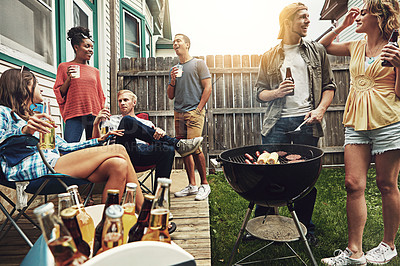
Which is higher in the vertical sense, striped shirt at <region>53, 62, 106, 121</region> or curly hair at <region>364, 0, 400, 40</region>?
curly hair at <region>364, 0, 400, 40</region>

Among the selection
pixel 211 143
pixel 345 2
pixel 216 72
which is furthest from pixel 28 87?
pixel 211 143

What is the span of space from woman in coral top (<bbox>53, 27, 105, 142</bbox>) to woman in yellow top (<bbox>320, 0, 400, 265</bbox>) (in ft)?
4.90

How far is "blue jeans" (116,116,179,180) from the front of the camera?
1557mm

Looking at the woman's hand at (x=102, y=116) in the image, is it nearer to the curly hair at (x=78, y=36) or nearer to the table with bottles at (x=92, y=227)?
the curly hair at (x=78, y=36)

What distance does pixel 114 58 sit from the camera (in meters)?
2.22

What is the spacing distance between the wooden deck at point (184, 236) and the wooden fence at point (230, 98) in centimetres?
138

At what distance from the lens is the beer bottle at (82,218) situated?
1.96 ft

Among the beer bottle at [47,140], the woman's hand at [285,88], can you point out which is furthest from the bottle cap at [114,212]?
the woman's hand at [285,88]

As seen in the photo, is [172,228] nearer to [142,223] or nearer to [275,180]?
[275,180]

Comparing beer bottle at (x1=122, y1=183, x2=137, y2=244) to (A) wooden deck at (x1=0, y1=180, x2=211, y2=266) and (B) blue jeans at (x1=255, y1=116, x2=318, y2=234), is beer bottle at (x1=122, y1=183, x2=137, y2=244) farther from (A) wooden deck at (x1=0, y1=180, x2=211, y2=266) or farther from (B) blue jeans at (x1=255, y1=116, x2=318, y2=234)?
(B) blue jeans at (x1=255, y1=116, x2=318, y2=234)

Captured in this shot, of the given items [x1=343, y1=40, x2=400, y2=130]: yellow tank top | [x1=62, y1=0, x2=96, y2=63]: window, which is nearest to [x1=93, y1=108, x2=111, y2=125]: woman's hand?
[x1=62, y1=0, x2=96, y2=63]: window

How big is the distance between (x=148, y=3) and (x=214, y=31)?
171 cm

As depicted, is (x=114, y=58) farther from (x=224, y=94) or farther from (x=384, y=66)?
(x=384, y=66)

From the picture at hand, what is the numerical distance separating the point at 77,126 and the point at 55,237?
1270mm
